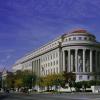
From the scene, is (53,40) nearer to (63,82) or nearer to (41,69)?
(41,69)

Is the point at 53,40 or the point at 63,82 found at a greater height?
the point at 53,40

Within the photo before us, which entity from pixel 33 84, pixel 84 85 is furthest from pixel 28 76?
A: pixel 84 85

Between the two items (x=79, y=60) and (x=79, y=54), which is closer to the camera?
(x=79, y=60)

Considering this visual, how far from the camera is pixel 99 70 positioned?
554ft

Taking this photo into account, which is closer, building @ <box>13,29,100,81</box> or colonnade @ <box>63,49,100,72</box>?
building @ <box>13,29,100,81</box>

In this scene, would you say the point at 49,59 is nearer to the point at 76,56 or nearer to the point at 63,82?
the point at 76,56

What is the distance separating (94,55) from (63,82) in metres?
29.3

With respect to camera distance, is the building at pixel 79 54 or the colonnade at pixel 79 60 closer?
the building at pixel 79 54

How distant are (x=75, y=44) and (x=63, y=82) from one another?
22.0m

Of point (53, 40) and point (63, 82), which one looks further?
point (53, 40)

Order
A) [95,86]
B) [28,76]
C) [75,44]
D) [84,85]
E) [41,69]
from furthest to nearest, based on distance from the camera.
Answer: [41,69] < [28,76] < [75,44] < [84,85] < [95,86]

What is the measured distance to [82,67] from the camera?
162 m

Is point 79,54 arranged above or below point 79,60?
above

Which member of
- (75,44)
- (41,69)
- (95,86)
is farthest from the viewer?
(41,69)
